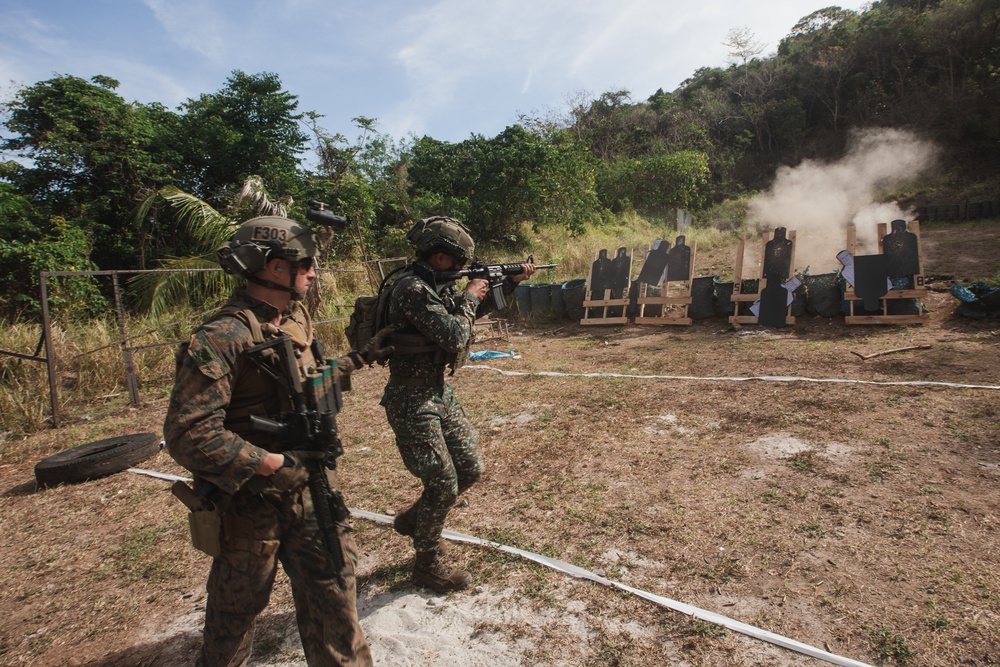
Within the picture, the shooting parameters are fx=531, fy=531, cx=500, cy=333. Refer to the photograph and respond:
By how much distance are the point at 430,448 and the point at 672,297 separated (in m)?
8.48

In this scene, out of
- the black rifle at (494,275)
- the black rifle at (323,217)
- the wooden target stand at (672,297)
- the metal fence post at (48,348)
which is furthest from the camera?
the wooden target stand at (672,297)

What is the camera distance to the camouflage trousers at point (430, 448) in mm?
2576

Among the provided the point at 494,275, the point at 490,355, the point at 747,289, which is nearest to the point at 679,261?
the point at 747,289

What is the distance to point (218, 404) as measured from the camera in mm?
1665

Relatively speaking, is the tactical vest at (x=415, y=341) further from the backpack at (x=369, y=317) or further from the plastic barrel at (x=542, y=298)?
the plastic barrel at (x=542, y=298)

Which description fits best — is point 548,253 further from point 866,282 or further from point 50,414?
point 50,414

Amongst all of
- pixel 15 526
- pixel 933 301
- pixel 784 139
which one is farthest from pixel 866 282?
pixel 784 139

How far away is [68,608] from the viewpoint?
2941 mm

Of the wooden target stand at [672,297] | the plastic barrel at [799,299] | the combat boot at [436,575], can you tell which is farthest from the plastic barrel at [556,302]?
the combat boot at [436,575]

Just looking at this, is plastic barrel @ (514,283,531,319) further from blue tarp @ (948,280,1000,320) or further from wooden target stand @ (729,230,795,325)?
blue tarp @ (948,280,1000,320)

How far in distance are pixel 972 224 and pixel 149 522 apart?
17674 millimetres

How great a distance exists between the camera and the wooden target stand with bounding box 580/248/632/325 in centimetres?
1058

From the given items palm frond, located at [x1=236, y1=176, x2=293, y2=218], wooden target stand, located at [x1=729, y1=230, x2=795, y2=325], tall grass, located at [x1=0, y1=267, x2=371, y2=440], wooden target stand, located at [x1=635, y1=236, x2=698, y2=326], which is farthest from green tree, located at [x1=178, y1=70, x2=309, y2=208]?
wooden target stand, located at [x1=729, y1=230, x2=795, y2=325]

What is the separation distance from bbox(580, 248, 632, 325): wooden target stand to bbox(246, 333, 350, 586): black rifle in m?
8.98
